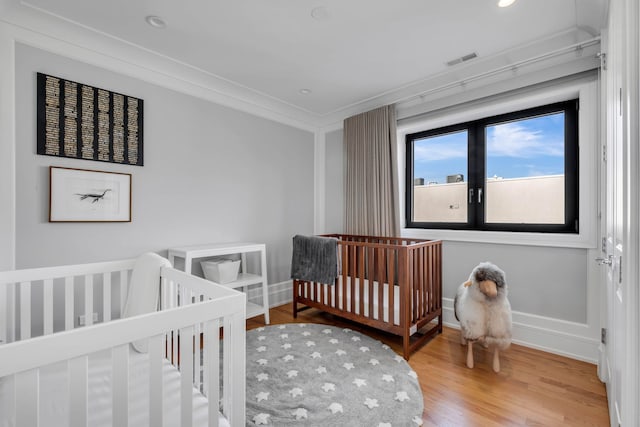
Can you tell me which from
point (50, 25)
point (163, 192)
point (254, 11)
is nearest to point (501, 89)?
point (254, 11)

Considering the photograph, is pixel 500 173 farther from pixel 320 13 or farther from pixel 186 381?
pixel 186 381

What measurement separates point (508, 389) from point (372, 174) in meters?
2.11

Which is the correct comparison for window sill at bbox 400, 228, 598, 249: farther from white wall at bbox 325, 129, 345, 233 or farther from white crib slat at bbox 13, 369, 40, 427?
white crib slat at bbox 13, 369, 40, 427

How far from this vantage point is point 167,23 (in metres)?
1.89

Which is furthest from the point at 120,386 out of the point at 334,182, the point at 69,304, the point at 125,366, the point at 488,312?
the point at 334,182

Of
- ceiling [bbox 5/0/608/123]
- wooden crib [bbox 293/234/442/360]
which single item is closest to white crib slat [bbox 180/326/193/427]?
wooden crib [bbox 293/234/442/360]

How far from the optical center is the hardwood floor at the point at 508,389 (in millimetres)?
1504

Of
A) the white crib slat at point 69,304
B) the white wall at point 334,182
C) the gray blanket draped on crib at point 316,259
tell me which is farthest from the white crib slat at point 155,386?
the white wall at point 334,182

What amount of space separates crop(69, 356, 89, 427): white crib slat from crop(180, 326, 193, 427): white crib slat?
0.73 feet

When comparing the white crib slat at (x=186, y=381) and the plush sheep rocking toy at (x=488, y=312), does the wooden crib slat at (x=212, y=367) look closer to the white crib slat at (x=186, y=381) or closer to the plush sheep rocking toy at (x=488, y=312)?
the white crib slat at (x=186, y=381)

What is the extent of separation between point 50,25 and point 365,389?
302cm

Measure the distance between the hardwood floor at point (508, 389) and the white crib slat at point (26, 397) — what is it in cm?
159

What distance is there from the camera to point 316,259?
2.67 m

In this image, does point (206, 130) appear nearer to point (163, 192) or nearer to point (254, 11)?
point (163, 192)
